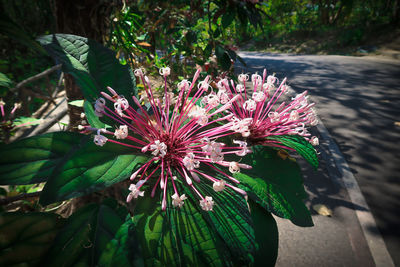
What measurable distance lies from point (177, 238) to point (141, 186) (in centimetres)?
16

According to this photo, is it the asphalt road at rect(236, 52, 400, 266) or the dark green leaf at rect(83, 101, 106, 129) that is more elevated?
the dark green leaf at rect(83, 101, 106, 129)

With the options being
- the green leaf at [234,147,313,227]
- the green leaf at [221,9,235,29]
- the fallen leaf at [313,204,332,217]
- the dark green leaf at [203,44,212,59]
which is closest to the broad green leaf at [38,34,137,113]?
the green leaf at [234,147,313,227]

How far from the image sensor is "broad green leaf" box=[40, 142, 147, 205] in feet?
1.38

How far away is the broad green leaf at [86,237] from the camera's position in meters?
0.47

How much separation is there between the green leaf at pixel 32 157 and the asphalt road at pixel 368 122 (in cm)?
199

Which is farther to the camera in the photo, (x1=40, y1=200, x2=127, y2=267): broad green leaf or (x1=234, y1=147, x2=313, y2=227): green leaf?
(x1=234, y1=147, x2=313, y2=227): green leaf

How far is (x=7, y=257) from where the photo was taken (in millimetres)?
474

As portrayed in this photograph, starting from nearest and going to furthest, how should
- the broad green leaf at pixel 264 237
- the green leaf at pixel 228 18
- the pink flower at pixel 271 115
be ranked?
the broad green leaf at pixel 264 237
the pink flower at pixel 271 115
the green leaf at pixel 228 18

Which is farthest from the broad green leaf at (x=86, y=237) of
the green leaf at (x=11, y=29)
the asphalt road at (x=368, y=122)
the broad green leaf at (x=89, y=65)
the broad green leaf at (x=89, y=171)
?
the asphalt road at (x=368, y=122)

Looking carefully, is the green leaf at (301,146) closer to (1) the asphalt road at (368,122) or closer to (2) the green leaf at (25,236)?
(2) the green leaf at (25,236)

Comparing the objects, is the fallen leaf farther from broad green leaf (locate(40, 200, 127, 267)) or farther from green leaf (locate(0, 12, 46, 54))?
green leaf (locate(0, 12, 46, 54))

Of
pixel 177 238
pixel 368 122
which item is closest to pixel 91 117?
pixel 177 238

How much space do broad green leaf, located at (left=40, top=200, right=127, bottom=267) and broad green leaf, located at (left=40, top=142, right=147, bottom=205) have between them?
0.13m

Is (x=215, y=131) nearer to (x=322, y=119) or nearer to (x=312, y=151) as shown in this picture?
(x=312, y=151)
